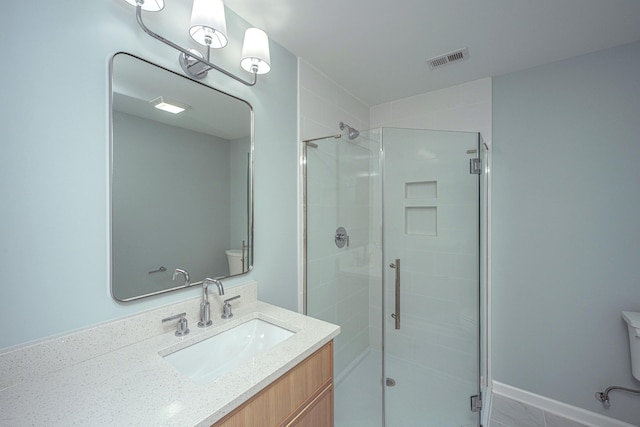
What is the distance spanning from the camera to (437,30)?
150 centimetres

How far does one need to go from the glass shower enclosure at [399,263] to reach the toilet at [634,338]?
2.50 feet

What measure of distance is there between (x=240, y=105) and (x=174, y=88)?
1.07 ft

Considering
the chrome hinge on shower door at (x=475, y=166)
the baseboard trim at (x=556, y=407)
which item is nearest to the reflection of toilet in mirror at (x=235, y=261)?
the chrome hinge on shower door at (x=475, y=166)

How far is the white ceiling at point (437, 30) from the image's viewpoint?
52.1 inches

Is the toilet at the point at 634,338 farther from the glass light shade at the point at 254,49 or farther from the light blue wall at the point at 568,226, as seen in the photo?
the glass light shade at the point at 254,49

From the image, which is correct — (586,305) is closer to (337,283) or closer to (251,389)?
(337,283)

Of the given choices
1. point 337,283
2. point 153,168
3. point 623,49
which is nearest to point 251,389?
point 153,168

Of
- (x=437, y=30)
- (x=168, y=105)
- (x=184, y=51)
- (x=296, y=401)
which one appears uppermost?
(x=437, y=30)

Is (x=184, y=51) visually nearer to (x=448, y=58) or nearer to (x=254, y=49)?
(x=254, y=49)

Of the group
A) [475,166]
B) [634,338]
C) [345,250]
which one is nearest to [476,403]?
[634,338]

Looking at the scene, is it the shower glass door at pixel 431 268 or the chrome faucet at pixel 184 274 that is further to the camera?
the shower glass door at pixel 431 268

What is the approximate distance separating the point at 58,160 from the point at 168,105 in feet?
1.54

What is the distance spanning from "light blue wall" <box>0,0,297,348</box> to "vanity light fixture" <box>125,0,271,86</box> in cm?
10

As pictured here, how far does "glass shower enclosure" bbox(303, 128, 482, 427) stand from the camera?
1892 mm
